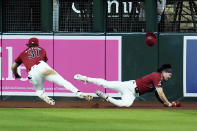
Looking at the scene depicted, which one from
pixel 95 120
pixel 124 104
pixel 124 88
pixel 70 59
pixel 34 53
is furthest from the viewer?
pixel 70 59

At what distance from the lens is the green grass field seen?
1158 cm

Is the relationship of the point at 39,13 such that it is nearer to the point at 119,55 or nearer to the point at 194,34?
the point at 119,55

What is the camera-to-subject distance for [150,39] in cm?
1944

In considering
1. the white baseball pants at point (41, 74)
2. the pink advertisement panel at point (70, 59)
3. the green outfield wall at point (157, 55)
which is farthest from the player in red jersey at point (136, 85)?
the pink advertisement panel at point (70, 59)

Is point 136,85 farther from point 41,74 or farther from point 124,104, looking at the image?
point 41,74

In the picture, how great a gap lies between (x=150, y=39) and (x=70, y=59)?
249 centimetres

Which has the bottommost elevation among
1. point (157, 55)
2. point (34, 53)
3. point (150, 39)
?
point (157, 55)

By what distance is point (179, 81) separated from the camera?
19625mm

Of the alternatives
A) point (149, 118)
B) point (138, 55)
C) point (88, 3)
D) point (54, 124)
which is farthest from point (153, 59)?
point (54, 124)

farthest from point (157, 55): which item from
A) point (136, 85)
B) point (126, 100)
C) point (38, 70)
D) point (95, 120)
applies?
point (95, 120)

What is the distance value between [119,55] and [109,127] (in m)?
8.21

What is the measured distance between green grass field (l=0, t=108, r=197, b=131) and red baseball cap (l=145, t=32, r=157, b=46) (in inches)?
152

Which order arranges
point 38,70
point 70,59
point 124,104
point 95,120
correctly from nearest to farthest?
1. point 95,120
2. point 124,104
3. point 38,70
4. point 70,59

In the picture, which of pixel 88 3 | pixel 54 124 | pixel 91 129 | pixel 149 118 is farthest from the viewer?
pixel 88 3
